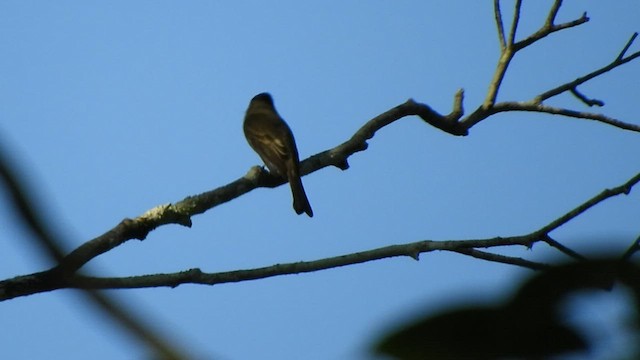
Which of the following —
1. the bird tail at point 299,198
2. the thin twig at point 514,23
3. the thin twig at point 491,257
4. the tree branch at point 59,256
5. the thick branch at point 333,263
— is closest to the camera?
the tree branch at point 59,256

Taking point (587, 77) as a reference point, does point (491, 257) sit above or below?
below

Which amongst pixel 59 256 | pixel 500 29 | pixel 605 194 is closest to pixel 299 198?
pixel 500 29

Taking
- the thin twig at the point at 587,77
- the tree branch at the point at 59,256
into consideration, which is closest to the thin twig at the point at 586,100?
the thin twig at the point at 587,77

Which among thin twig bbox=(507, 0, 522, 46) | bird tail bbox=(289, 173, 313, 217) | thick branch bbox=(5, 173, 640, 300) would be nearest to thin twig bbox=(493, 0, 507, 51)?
thin twig bbox=(507, 0, 522, 46)

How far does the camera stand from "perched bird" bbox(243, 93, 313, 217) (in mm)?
7818

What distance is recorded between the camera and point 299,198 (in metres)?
7.92

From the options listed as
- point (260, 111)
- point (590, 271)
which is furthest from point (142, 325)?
point (260, 111)

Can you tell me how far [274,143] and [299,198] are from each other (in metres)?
0.99

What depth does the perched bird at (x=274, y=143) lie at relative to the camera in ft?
25.6

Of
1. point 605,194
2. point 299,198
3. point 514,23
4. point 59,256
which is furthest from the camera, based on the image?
point 299,198

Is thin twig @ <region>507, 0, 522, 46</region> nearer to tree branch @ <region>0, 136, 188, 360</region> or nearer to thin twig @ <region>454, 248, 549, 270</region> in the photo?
thin twig @ <region>454, 248, 549, 270</region>

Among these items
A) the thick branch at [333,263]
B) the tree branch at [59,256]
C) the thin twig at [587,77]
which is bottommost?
the tree branch at [59,256]

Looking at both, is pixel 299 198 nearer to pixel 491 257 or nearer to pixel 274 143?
pixel 274 143

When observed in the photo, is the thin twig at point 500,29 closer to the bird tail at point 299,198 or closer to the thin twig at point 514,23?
the thin twig at point 514,23
